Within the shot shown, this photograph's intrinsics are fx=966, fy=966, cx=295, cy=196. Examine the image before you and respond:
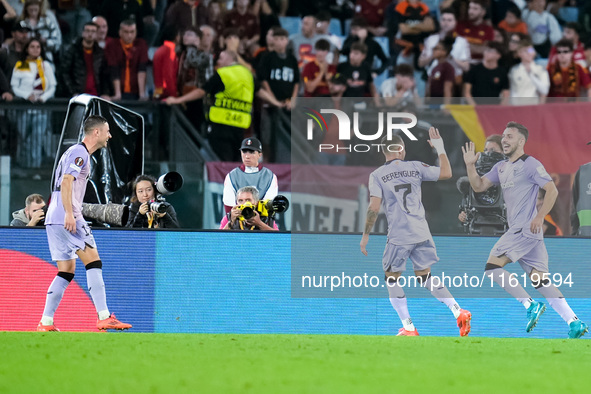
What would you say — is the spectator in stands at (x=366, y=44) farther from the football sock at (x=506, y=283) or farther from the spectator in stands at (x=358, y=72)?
the football sock at (x=506, y=283)

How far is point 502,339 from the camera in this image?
9.44m

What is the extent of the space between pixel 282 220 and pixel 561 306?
3.67m

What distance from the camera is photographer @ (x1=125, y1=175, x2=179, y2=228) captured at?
10.3 m

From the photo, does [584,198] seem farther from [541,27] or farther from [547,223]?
[541,27]

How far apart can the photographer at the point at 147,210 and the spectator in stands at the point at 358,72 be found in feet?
15.6

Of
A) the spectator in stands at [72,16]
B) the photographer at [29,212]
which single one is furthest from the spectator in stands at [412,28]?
the photographer at [29,212]

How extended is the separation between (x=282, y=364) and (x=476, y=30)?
1008cm

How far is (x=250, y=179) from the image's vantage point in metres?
10.8

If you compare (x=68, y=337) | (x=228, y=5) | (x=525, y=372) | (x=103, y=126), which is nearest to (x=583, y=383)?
(x=525, y=372)

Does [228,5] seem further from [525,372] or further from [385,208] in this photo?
[525,372]

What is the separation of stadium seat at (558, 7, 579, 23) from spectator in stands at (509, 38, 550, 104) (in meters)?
3.41

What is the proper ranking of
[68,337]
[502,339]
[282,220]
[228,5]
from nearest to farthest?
[68,337]
[502,339]
[282,220]
[228,5]

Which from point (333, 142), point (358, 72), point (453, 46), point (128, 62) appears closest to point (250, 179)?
point (333, 142)

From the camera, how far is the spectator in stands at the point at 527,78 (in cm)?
1452
